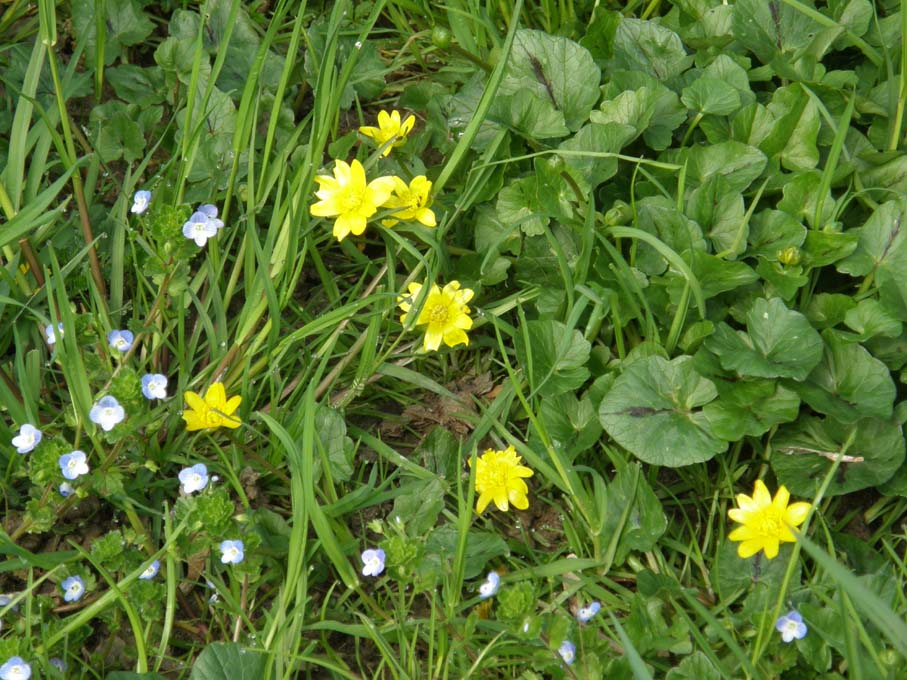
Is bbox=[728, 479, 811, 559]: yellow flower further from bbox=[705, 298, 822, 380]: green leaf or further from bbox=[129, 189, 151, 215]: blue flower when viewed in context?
bbox=[129, 189, 151, 215]: blue flower

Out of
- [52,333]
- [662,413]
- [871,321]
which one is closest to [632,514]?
[662,413]

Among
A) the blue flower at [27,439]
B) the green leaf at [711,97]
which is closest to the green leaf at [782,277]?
the green leaf at [711,97]

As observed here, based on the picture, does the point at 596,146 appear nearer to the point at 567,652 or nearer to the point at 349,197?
the point at 349,197

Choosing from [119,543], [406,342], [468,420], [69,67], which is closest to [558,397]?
[468,420]

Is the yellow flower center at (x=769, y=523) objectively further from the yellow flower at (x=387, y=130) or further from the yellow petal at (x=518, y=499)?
the yellow flower at (x=387, y=130)

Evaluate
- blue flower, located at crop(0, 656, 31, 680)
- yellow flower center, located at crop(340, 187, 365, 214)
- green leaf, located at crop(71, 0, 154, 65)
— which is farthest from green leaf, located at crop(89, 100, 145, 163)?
blue flower, located at crop(0, 656, 31, 680)

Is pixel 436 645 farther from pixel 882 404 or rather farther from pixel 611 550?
pixel 882 404

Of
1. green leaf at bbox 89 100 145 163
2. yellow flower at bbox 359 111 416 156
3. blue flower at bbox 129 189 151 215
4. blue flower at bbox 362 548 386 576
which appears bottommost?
blue flower at bbox 362 548 386 576
